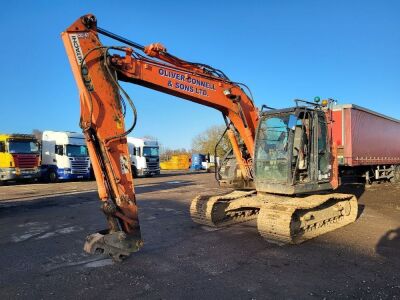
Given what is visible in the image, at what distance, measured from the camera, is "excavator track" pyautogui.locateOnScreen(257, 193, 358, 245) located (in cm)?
748

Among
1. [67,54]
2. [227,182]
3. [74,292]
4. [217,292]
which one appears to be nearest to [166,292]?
[217,292]

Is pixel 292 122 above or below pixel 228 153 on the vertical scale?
above

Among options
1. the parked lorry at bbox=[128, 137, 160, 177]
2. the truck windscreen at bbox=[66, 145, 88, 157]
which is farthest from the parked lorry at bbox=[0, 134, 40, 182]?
the parked lorry at bbox=[128, 137, 160, 177]

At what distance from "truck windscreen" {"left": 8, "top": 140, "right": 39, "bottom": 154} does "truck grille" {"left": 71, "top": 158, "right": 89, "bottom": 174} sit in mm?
2592

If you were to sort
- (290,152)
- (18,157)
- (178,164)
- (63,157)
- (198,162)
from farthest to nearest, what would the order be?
1. (178,164)
2. (198,162)
3. (63,157)
4. (18,157)
5. (290,152)

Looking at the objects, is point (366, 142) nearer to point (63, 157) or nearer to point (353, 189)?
point (353, 189)

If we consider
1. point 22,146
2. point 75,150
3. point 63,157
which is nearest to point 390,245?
point 75,150

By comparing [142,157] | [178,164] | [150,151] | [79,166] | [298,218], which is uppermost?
[150,151]

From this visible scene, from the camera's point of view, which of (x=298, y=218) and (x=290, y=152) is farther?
(x=290, y=152)

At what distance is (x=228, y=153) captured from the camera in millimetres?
10070

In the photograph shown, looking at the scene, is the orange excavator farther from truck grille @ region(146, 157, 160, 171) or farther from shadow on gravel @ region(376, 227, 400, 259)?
truck grille @ region(146, 157, 160, 171)

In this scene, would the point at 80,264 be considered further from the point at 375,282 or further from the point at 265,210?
the point at 375,282

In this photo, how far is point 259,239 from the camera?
26.7 ft

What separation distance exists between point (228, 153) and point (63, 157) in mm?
19533
